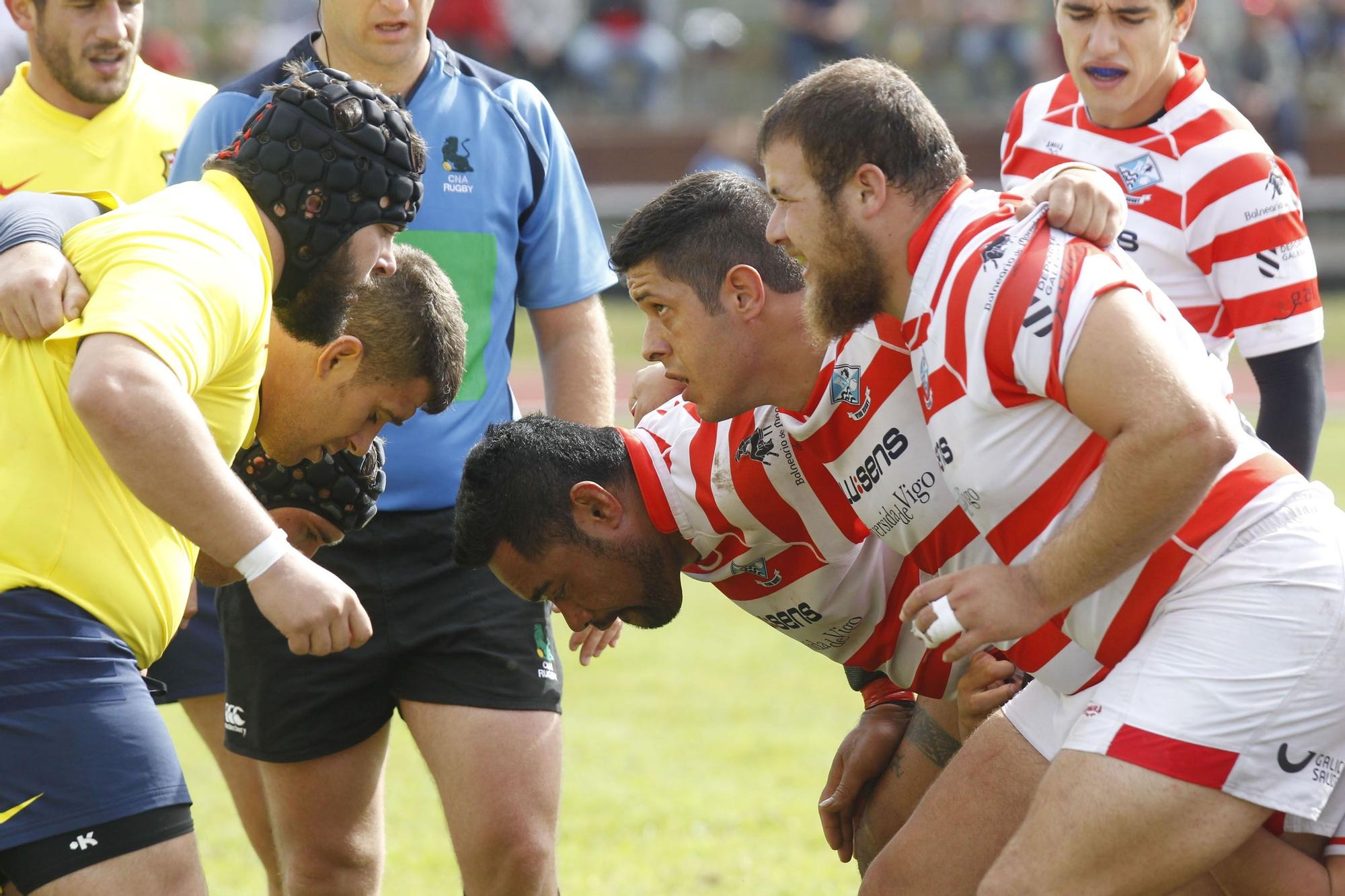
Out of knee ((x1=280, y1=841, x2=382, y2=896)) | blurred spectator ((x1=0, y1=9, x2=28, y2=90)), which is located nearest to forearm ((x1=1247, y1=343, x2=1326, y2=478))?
knee ((x1=280, y1=841, x2=382, y2=896))

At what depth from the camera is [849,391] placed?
3516 millimetres

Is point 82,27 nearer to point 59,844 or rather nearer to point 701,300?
point 701,300

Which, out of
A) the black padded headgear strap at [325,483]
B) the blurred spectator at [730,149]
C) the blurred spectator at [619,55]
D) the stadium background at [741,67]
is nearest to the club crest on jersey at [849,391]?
the black padded headgear strap at [325,483]

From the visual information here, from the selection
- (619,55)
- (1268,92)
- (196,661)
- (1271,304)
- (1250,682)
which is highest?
(1271,304)

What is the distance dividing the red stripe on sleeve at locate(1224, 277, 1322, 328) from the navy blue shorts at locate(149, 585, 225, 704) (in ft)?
10.4

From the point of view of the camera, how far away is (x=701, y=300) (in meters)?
3.78

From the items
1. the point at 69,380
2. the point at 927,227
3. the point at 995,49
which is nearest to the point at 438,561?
the point at 69,380

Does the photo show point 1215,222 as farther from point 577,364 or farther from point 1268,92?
point 1268,92

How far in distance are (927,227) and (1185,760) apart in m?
1.15

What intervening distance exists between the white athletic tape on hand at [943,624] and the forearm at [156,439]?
1.28m

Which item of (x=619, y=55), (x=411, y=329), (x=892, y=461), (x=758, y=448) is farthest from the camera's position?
(x=619, y=55)

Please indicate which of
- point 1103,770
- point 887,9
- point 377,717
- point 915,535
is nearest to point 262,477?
point 377,717

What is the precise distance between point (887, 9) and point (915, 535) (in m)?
22.0

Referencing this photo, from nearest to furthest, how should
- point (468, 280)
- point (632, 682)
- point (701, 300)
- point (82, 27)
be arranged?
point (701, 300) < point (468, 280) < point (82, 27) < point (632, 682)
